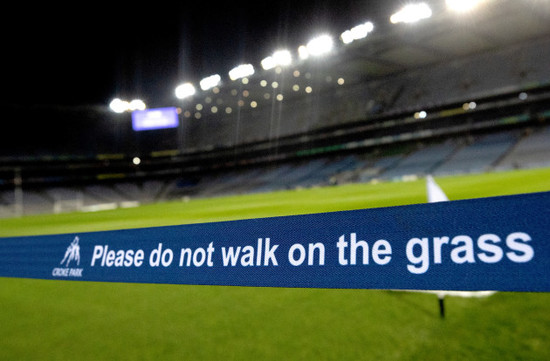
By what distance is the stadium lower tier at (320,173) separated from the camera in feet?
76.0

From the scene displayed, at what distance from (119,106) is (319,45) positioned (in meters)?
Answer: 24.7

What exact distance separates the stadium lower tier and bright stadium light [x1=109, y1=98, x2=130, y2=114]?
26.8 feet

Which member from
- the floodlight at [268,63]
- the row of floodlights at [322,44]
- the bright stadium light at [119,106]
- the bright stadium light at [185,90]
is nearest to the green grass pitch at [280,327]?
the row of floodlights at [322,44]

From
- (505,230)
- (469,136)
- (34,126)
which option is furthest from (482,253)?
(34,126)

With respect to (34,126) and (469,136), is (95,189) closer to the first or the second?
(34,126)

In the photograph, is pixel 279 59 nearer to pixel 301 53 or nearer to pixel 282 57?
pixel 282 57

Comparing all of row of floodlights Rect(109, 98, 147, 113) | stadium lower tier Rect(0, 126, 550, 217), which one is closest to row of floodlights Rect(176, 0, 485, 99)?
row of floodlights Rect(109, 98, 147, 113)

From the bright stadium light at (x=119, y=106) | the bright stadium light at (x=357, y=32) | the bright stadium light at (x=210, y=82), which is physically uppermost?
the bright stadium light at (x=119, y=106)

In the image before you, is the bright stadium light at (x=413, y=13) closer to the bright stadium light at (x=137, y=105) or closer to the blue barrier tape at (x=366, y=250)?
the blue barrier tape at (x=366, y=250)

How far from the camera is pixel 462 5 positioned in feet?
64.1

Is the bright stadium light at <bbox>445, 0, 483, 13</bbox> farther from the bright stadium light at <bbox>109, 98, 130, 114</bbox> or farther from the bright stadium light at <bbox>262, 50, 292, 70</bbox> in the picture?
the bright stadium light at <bbox>109, 98, 130, 114</bbox>

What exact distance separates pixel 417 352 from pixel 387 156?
30707 mm

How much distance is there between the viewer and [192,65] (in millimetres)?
27094

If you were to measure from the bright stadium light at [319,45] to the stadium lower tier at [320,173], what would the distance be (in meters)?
9.87
